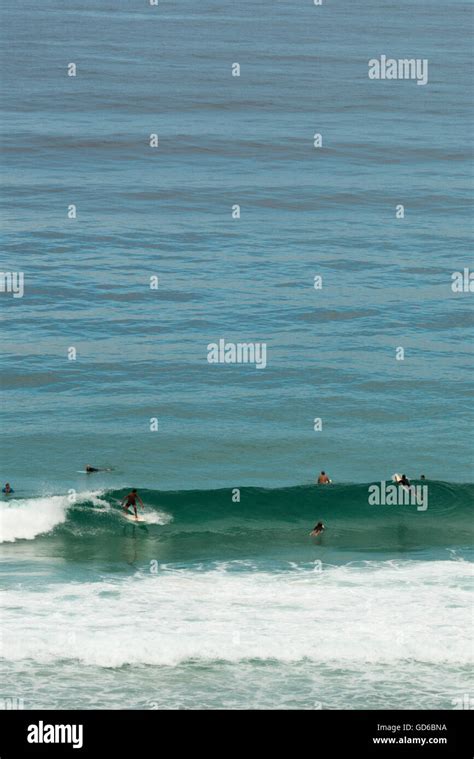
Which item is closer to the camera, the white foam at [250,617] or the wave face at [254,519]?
the white foam at [250,617]

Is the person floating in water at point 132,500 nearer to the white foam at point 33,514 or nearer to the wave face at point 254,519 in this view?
the wave face at point 254,519

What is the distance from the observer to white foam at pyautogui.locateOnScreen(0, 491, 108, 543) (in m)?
48.3

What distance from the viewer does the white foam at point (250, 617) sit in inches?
1523

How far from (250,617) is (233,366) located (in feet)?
78.1

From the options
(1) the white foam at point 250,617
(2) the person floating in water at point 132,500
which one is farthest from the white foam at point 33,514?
(1) the white foam at point 250,617

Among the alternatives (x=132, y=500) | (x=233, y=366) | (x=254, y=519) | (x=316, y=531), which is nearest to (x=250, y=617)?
(x=316, y=531)

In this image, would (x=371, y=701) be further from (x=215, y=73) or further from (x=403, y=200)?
(x=215, y=73)

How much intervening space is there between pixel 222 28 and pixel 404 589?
75.9 m

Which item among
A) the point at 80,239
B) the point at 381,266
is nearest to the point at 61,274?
the point at 80,239

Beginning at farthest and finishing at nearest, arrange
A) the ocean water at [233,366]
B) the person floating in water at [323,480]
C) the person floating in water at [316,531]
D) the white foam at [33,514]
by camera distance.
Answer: the person floating in water at [323,480]
the person floating in water at [316,531]
the white foam at [33,514]
the ocean water at [233,366]

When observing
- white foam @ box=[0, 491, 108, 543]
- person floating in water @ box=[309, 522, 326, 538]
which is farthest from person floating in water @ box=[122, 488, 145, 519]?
person floating in water @ box=[309, 522, 326, 538]

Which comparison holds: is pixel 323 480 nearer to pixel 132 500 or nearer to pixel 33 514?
pixel 132 500

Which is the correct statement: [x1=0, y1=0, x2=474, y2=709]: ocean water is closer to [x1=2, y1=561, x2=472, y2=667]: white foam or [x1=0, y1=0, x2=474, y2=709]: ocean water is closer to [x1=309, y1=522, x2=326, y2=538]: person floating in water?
[x1=2, y1=561, x2=472, y2=667]: white foam

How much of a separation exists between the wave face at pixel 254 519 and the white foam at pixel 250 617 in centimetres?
320
